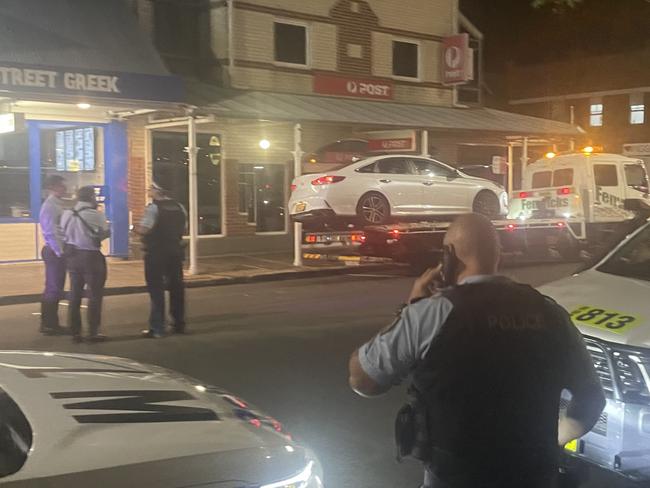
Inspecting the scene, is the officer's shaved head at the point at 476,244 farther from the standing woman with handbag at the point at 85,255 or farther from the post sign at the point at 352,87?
the post sign at the point at 352,87

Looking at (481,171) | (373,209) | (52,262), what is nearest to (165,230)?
(52,262)

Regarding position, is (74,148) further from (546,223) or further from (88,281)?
(546,223)

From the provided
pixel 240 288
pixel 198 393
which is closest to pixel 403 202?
pixel 240 288

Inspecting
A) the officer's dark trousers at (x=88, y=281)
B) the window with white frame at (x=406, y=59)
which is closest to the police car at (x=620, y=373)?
the officer's dark trousers at (x=88, y=281)

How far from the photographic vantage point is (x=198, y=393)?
3564mm

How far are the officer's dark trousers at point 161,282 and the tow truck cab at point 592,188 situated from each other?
1047cm

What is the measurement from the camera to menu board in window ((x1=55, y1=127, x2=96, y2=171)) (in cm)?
1805

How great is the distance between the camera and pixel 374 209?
631 inches

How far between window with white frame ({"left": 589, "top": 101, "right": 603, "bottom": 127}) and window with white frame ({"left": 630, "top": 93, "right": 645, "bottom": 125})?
1621 millimetres

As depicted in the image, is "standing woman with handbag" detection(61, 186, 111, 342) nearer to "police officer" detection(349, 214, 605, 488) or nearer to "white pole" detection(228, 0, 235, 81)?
"police officer" detection(349, 214, 605, 488)

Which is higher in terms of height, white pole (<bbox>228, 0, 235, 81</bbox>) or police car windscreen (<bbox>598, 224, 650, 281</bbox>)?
white pole (<bbox>228, 0, 235, 81</bbox>)

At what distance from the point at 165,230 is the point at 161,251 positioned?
0.26 metres

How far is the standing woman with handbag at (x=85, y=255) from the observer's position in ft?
31.4

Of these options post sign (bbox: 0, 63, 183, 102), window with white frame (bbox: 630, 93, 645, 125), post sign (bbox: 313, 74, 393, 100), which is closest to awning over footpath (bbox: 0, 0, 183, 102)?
post sign (bbox: 0, 63, 183, 102)
